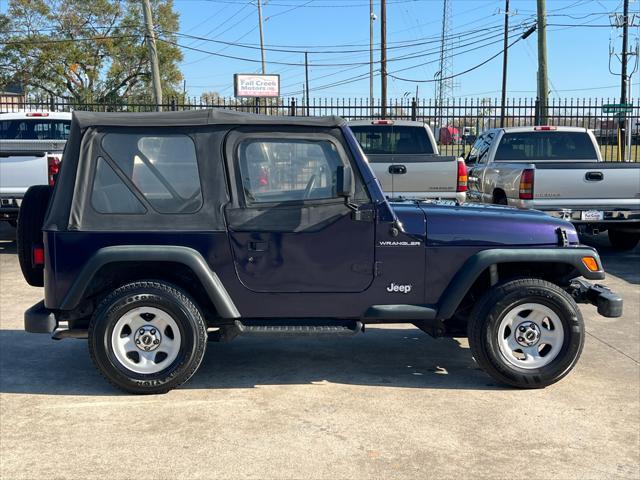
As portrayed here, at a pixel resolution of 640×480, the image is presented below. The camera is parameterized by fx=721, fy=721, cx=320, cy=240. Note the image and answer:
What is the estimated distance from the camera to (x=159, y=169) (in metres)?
4.99

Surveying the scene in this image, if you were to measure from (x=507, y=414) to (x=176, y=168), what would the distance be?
2.77 metres

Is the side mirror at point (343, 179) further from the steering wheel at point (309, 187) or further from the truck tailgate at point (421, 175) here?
the truck tailgate at point (421, 175)

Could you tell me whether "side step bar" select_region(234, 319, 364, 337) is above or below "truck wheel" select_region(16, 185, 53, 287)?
below

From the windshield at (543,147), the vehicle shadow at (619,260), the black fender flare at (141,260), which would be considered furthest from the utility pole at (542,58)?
the black fender flare at (141,260)

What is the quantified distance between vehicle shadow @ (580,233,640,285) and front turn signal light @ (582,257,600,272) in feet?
14.5

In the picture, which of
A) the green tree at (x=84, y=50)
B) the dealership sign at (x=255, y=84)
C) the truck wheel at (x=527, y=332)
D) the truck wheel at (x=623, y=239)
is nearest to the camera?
the truck wheel at (x=527, y=332)

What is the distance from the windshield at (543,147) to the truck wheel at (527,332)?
682 cm

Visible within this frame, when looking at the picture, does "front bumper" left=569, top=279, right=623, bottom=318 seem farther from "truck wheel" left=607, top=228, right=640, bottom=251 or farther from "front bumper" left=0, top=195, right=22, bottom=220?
"front bumper" left=0, top=195, right=22, bottom=220

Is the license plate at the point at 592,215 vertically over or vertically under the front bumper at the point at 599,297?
over

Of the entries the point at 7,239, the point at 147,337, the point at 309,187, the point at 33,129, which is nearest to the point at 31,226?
the point at 147,337

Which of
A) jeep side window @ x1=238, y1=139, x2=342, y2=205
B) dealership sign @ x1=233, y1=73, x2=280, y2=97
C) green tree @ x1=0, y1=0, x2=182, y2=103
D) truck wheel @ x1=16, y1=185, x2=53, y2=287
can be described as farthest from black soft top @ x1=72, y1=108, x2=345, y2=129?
green tree @ x1=0, y1=0, x2=182, y2=103

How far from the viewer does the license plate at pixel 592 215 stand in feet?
31.6

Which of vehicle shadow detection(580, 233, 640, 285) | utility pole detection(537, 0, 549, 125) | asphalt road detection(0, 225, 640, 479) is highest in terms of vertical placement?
utility pole detection(537, 0, 549, 125)

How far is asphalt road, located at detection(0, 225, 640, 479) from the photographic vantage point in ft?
13.0
